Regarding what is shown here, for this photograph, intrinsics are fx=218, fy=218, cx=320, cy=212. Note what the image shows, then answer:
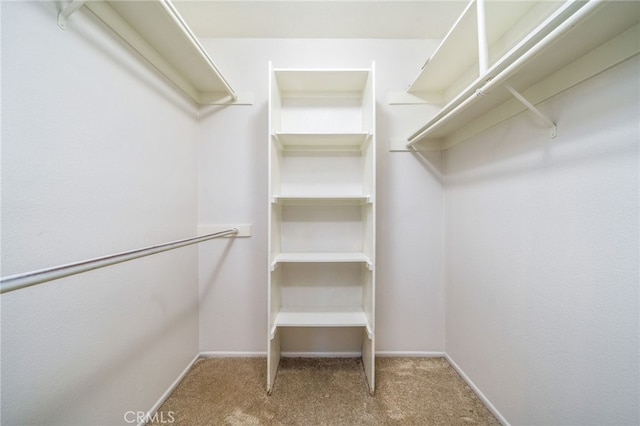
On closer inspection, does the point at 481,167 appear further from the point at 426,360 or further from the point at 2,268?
the point at 2,268

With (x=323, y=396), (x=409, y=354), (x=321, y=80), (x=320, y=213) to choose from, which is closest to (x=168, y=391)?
(x=323, y=396)

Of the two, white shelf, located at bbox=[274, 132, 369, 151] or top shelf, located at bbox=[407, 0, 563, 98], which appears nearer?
top shelf, located at bbox=[407, 0, 563, 98]

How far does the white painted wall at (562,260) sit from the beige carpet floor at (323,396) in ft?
0.78

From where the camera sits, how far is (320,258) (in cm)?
145

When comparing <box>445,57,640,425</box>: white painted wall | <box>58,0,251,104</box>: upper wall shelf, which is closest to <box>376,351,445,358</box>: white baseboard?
<box>445,57,640,425</box>: white painted wall

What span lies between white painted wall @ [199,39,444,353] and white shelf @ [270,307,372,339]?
0.22 m

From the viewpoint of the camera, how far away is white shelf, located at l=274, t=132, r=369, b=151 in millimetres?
1430

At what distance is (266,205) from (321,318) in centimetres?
91

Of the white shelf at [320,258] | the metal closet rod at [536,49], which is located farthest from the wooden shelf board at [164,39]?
the metal closet rod at [536,49]

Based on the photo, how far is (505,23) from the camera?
3.86 feet

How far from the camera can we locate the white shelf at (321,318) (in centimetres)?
141

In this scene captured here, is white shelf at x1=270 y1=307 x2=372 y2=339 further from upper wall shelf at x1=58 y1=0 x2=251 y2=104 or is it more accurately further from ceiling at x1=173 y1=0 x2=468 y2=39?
ceiling at x1=173 y1=0 x2=468 y2=39

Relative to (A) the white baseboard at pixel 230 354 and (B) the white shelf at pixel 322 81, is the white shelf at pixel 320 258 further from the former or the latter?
(B) the white shelf at pixel 322 81

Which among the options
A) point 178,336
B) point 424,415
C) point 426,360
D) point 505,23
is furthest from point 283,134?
point 426,360
